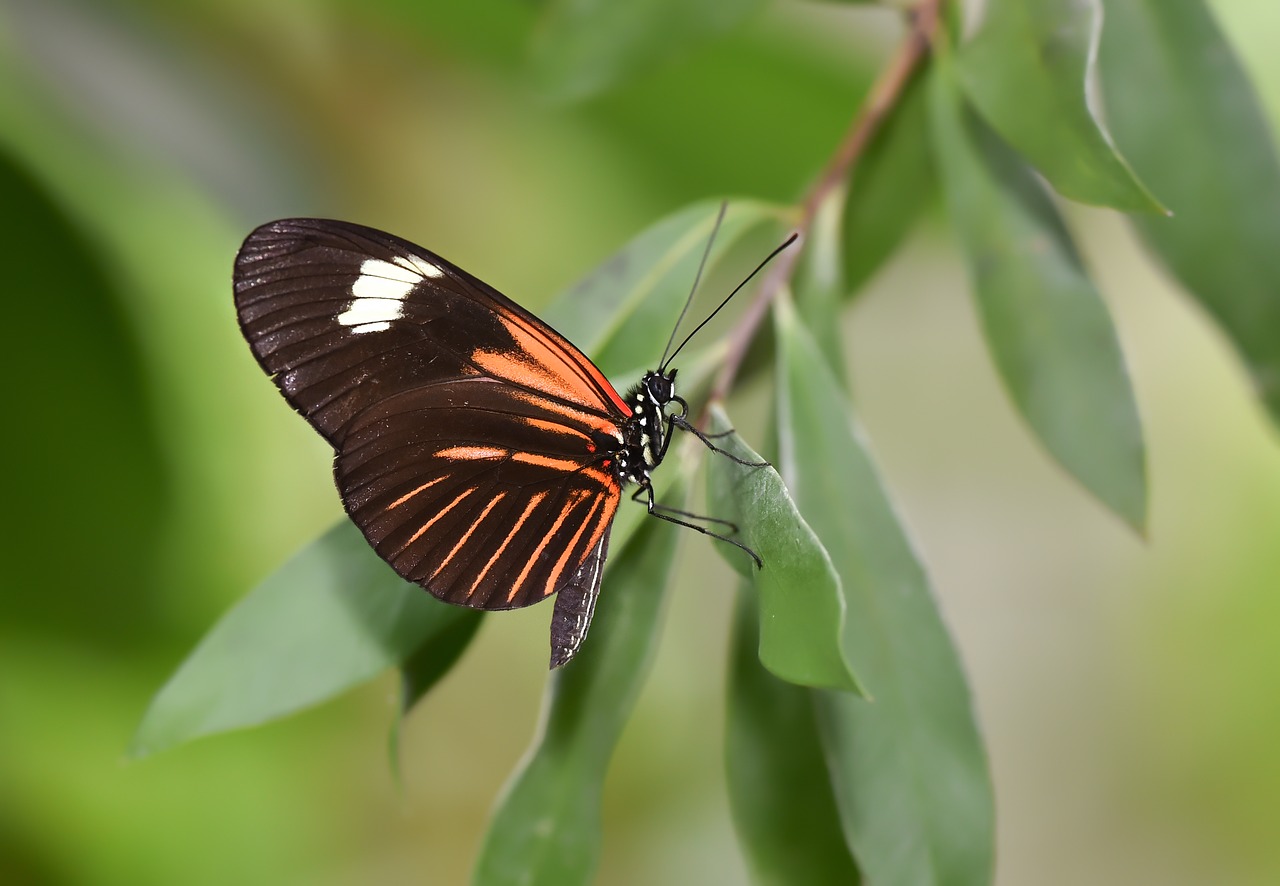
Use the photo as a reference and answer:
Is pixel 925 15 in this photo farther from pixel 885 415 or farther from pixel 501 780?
pixel 501 780

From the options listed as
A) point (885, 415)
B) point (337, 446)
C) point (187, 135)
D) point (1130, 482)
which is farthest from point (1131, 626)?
point (187, 135)

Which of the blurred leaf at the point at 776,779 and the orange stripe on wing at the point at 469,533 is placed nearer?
the orange stripe on wing at the point at 469,533

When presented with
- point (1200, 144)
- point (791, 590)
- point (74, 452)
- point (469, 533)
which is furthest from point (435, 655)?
point (74, 452)

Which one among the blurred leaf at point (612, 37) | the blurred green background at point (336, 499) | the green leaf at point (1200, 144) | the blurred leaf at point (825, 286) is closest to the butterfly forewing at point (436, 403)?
the blurred leaf at point (825, 286)

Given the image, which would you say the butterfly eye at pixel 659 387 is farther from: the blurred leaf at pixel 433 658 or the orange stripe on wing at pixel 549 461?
the blurred leaf at pixel 433 658

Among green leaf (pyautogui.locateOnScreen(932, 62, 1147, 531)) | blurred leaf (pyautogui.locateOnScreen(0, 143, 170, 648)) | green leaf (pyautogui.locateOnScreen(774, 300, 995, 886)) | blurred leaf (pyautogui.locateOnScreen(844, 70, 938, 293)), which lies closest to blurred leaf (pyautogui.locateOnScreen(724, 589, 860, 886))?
green leaf (pyautogui.locateOnScreen(774, 300, 995, 886))

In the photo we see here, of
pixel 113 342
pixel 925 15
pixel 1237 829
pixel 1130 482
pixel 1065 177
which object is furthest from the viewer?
pixel 1237 829
